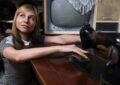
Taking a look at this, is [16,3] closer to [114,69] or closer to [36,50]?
[36,50]

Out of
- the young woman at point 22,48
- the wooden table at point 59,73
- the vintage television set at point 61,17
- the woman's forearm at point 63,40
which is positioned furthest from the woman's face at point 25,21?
the vintage television set at point 61,17

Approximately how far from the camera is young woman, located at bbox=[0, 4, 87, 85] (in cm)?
139

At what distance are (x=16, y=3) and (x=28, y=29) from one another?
3.32 ft

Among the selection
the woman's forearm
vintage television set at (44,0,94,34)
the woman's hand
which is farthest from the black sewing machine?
vintage television set at (44,0,94,34)

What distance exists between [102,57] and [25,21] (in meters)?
0.69

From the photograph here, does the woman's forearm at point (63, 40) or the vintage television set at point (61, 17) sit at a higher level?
the vintage television set at point (61, 17)

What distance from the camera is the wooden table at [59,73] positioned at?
3.40 ft

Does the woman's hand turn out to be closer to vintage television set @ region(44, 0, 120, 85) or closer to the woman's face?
the woman's face

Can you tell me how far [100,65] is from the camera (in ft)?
3.98

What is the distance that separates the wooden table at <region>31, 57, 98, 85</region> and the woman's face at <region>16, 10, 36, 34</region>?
42cm

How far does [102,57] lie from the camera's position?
129 centimetres

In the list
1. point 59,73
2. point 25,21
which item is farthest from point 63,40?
point 59,73

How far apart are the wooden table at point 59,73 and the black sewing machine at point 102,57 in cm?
4

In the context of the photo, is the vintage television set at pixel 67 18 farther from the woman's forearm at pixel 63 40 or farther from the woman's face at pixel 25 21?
the woman's face at pixel 25 21
